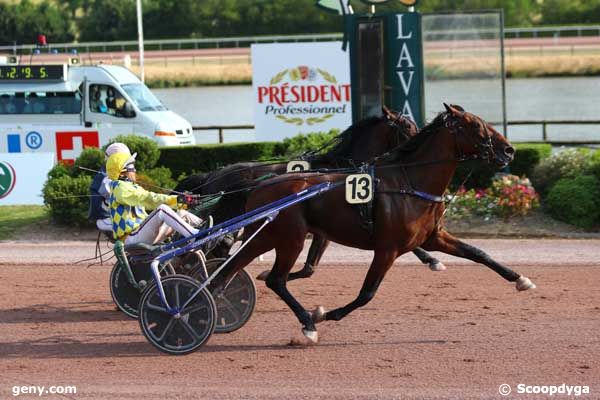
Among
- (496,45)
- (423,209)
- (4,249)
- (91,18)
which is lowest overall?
(4,249)

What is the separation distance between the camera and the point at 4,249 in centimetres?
1283

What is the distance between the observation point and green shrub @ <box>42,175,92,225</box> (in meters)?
13.5

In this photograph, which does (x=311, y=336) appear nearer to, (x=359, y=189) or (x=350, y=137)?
(x=359, y=189)

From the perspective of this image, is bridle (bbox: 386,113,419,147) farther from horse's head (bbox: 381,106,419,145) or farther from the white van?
the white van

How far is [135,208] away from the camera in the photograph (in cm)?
805

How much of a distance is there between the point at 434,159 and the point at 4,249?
277 inches

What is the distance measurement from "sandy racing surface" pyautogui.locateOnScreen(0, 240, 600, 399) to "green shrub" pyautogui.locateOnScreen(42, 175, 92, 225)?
112 inches

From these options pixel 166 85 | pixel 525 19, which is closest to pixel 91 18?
pixel 166 85

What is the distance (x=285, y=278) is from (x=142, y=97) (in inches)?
622

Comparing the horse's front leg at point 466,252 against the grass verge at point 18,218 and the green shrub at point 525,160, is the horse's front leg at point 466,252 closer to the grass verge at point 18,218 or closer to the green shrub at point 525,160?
the green shrub at point 525,160

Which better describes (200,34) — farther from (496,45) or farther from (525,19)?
(496,45)

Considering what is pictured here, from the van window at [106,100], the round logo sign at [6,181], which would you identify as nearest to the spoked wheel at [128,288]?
the round logo sign at [6,181]

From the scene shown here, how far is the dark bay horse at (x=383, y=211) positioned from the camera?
7551mm

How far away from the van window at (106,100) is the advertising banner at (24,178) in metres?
7.03
